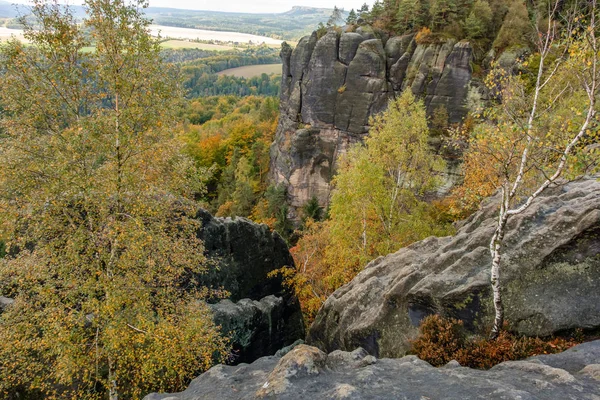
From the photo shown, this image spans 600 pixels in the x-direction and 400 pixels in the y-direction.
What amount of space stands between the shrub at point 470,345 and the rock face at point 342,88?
4078 centimetres

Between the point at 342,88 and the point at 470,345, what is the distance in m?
46.6

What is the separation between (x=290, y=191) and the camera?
2438 inches

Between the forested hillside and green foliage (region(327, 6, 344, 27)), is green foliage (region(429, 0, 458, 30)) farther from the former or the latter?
the forested hillside

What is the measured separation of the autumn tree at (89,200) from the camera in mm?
10102

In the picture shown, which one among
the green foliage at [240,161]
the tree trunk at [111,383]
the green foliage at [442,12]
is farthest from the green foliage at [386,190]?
the green foliage at [240,161]

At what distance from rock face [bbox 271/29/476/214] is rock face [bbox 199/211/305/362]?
34.9m

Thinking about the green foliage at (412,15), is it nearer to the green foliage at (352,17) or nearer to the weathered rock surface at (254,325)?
the green foliage at (352,17)

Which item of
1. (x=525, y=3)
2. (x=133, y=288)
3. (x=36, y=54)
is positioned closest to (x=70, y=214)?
(x=133, y=288)

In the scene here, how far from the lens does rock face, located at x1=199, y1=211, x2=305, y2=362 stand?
1716 centimetres

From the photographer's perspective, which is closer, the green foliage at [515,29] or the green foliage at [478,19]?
the green foliage at [515,29]

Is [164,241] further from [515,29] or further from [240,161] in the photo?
[240,161]

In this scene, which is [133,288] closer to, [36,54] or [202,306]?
[202,306]

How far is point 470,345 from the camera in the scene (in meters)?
10.7

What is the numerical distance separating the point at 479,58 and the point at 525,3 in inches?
488
